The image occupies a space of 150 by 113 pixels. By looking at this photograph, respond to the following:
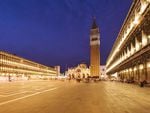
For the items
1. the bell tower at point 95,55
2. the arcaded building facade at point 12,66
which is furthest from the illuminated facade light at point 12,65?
the bell tower at point 95,55

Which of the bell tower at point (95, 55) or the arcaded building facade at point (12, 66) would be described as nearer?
the arcaded building facade at point (12, 66)

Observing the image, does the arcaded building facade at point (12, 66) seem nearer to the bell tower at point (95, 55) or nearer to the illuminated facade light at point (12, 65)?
the illuminated facade light at point (12, 65)

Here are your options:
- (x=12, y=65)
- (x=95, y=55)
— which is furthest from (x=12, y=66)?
(x=95, y=55)

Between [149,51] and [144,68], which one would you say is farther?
[144,68]

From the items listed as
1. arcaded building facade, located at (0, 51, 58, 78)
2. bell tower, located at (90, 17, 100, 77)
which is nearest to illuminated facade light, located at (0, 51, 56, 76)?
arcaded building facade, located at (0, 51, 58, 78)

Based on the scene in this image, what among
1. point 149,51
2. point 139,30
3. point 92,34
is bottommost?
point 149,51

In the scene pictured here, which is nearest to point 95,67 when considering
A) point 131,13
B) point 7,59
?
point 7,59

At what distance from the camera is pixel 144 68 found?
160 ft

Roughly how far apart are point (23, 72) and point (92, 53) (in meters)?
59.4

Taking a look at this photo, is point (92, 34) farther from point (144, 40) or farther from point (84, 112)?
point (84, 112)

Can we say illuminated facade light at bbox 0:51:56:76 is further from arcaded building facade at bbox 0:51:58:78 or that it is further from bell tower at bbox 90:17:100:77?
bell tower at bbox 90:17:100:77

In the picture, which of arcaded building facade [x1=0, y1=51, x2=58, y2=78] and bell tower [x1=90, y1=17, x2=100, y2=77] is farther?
bell tower [x1=90, y1=17, x2=100, y2=77]

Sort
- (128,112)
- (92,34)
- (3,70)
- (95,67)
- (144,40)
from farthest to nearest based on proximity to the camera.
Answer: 1. (92,34)
2. (95,67)
3. (3,70)
4. (144,40)
5. (128,112)

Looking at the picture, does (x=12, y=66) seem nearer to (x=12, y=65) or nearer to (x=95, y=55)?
(x=12, y=65)
